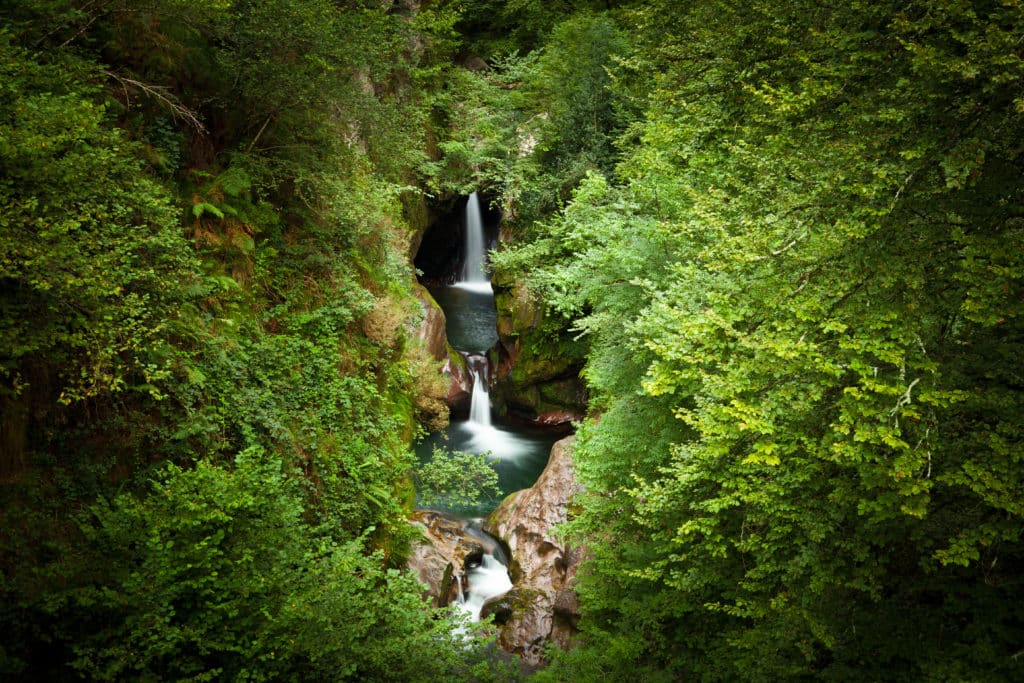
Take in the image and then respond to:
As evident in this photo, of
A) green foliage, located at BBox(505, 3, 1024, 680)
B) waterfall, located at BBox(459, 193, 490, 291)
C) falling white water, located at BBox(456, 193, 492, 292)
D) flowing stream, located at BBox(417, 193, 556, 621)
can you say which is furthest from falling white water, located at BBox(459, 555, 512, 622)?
waterfall, located at BBox(459, 193, 490, 291)

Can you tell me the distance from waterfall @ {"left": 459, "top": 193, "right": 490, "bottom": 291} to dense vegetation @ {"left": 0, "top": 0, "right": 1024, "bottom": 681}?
15693 millimetres

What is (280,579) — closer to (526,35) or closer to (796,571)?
(796,571)

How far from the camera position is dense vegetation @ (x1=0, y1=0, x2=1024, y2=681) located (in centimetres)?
395

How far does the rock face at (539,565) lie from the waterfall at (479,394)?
520 cm

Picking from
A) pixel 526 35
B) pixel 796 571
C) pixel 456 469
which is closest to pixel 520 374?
pixel 456 469

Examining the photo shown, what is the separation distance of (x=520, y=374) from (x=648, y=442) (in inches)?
393

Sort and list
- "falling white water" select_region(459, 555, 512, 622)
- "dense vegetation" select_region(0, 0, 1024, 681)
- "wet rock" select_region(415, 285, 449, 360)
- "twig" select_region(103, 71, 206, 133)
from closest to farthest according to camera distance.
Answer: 1. "dense vegetation" select_region(0, 0, 1024, 681)
2. "twig" select_region(103, 71, 206, 133)
3. "falling white water" select_region(459, 555, 512, 622)
4. "wet rock" select_region(415, 285, 449, 360)

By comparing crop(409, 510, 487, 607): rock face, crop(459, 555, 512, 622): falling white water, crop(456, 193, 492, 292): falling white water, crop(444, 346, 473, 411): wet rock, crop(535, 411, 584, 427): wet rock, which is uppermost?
crop(456, 193, 492, 292): falling white water

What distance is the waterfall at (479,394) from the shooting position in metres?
17.8

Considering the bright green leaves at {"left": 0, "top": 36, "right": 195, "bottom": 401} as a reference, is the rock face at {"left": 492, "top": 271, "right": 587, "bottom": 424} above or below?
below

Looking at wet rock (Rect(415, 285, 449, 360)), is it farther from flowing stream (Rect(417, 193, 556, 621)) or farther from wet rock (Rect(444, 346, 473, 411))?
flowing stream (Rect(417, 193, 556, 621))

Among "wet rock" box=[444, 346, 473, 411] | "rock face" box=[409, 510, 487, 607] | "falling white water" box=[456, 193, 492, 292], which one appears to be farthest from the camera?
"falling white water" box=[456, 193, 492, 292]

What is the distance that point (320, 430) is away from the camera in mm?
7453

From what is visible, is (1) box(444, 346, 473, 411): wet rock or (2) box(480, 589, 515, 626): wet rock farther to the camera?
(1) box(444, 346, 473, 411): wet rock
